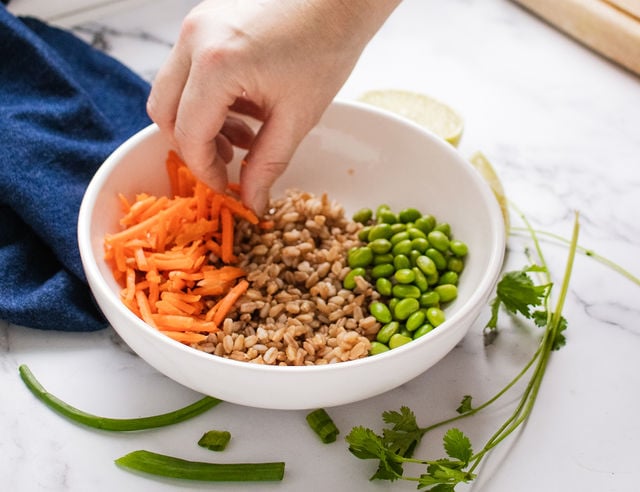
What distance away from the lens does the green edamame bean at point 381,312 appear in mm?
1545

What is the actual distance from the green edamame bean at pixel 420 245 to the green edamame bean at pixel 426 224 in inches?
2.8

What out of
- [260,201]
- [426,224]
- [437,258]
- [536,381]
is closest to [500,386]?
[536,381]

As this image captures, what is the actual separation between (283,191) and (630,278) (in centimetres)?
84

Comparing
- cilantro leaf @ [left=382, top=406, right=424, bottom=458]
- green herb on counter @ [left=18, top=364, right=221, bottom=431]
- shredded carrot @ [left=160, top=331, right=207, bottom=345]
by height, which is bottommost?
green herb on counter @ [left=18, top=364, right=221, bottom=431]

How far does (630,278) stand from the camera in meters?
1.77

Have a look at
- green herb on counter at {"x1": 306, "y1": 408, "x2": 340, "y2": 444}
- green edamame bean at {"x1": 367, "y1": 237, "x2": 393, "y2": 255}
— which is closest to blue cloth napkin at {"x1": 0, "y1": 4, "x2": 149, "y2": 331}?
green herb on counter at {"x1": 306, "y1": 408, "x2": 340, "y2": 444}

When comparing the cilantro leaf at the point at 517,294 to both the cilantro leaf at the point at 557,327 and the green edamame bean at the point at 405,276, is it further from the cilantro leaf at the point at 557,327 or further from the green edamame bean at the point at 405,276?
the green edamame bean at the point at 405,276

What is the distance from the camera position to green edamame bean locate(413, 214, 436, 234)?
1720 millimetres

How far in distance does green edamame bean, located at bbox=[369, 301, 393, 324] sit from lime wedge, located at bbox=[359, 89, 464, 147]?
658mm

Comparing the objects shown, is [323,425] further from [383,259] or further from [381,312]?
[383,259]

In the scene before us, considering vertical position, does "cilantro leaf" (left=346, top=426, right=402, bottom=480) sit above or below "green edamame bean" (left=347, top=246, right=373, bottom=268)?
below

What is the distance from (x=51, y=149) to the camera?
5.80 feet

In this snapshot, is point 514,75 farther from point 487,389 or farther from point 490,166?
point 487,389

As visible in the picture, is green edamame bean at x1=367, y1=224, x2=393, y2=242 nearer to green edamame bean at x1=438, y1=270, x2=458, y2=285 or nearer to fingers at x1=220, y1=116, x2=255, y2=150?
green edamame bean at x1=438, y1=270, x2=458, y2=285
